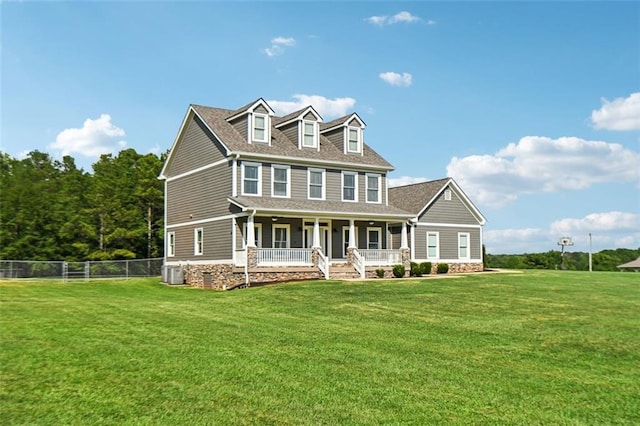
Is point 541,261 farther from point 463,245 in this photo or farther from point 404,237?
point 404,237

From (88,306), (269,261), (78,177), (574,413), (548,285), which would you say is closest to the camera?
(574,413)

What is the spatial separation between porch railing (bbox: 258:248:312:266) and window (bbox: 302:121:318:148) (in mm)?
6376

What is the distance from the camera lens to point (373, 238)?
33844 millimetres

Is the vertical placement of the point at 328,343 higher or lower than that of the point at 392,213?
lower

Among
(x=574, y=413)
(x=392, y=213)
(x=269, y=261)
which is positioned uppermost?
(x=392, y=213)

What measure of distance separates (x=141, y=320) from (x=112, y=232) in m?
33.6

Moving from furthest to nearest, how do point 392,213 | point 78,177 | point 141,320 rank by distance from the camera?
point 78,177
point 392,213
point 141,320

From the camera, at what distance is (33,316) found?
13203 mm

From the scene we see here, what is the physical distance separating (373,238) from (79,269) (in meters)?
17.6

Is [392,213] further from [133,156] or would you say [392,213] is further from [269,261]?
[133,156]

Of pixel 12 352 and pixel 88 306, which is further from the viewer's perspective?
pixel 88 306

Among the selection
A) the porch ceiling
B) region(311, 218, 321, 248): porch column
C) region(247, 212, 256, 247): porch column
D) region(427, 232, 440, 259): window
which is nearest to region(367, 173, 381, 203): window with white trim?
the porch ceiling

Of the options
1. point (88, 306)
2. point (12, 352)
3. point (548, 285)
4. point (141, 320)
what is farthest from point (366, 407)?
point (548, 285)

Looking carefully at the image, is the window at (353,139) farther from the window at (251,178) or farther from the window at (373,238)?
the window at (251,178)
